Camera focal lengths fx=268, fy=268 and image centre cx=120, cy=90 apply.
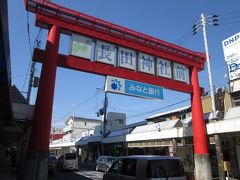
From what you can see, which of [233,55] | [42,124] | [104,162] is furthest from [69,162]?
[233,55]

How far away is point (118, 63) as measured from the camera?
653 inches

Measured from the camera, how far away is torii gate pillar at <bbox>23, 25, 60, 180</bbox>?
12320mm

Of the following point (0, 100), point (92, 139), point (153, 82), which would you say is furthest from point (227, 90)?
point (92, 139)

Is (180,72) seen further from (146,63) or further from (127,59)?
(127,59)

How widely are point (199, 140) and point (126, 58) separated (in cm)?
765

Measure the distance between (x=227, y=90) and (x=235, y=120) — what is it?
22.5 feet

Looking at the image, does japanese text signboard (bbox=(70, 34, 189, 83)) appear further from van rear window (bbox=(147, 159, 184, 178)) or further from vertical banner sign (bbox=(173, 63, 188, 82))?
van rear window (bbox=(147, 159, 184, 178))

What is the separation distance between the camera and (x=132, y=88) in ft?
53.4

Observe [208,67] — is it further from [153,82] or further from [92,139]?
[92,139]

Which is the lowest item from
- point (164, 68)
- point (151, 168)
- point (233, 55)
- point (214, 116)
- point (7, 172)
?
point (7, 172)

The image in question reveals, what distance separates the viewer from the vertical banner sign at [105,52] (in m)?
16.0

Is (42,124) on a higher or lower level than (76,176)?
higher

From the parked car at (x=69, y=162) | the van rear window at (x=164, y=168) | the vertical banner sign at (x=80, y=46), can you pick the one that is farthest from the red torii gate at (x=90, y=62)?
the parked car at (x=69, y=162)

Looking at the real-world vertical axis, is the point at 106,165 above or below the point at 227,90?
below
